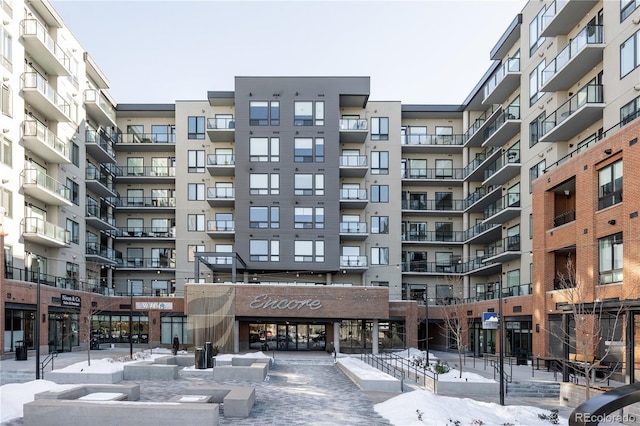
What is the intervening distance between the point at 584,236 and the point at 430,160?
29.7 meters

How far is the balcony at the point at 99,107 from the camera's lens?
1944 inches

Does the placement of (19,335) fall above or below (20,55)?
below

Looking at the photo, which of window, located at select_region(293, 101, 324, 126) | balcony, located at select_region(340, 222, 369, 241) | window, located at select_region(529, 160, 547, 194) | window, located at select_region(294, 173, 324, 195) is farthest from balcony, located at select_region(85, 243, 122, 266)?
window, located at select_region(529, 160, 547, 194)

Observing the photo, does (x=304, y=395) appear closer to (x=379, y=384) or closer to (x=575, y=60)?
(x=379, y=384)

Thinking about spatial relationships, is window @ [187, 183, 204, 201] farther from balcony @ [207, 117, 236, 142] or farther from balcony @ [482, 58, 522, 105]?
balcony @ [482, 58, 522, 105]

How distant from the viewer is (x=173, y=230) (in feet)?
186

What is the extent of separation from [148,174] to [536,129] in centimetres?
3551

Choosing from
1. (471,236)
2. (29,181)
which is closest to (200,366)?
(29,181)

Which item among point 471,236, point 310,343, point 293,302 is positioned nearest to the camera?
point 293,302

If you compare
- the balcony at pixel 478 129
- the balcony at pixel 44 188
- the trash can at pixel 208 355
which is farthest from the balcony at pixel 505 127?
the balcony at pixel 44 188

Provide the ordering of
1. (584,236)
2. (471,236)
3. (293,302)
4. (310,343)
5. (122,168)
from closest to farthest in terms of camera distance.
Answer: (584,236) < (293,302) < (310,343) < (471,236) < (122,168)

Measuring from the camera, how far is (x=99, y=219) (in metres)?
50.2

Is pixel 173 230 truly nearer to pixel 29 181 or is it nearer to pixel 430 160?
pixel 29 181

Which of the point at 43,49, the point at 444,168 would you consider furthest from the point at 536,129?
the point at 43,49
